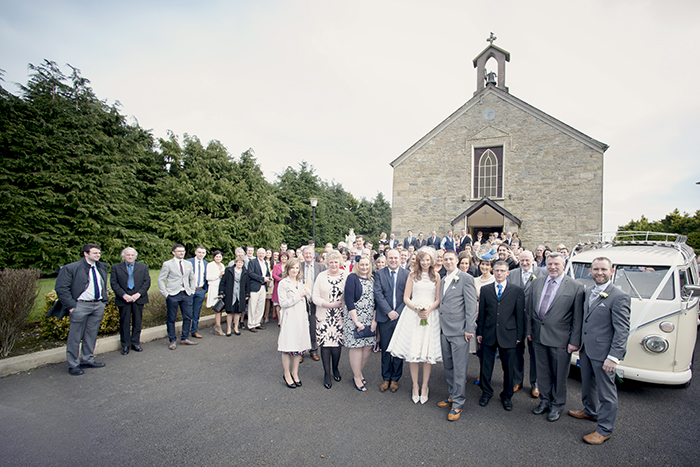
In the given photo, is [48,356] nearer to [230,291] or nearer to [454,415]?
[230,291]

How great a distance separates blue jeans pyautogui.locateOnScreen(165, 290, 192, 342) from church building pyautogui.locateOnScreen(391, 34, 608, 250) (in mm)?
15356

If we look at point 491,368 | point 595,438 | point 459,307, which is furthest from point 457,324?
point 595,438

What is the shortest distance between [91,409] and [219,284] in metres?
4.00

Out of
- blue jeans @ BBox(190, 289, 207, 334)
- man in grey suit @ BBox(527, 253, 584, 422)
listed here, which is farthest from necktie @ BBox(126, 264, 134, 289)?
man in grey suit @ BBox(527, 253, 584, 422)

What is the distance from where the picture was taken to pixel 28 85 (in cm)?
1529

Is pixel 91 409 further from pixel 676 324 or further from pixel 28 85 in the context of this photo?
pixel 28 85

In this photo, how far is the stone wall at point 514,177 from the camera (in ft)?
57.4

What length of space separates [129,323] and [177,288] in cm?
105

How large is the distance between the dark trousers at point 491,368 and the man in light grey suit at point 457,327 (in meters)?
0.34

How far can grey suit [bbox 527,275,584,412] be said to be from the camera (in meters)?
4.02

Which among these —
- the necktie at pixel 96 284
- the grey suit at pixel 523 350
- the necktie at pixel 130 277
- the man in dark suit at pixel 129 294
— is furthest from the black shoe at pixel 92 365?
the grey suit at pixel 523 350

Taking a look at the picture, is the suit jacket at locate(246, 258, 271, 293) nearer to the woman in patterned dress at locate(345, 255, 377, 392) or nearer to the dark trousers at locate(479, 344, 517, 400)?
the woman in patterned dress at locate(345, 255, 377, 392)

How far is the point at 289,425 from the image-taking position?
381cm

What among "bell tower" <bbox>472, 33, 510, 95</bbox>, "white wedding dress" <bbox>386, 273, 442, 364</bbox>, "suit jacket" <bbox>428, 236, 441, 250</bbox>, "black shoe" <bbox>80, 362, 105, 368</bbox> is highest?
"bell tower" <bbox>472, 33, 510, 95</bbox>
